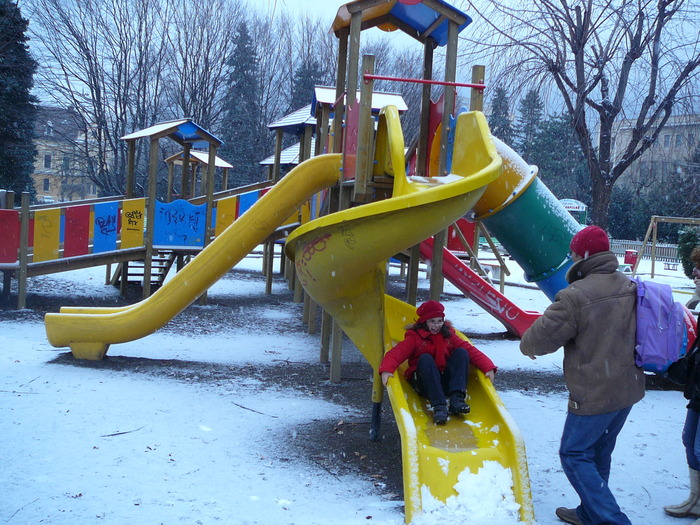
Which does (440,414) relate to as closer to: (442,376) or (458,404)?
(458,404)

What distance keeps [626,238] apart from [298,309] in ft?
112

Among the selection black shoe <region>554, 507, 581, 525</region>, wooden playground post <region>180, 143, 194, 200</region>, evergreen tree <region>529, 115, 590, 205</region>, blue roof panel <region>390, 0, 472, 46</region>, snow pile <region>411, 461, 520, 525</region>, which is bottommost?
black shoe <region>554, 507, 581, 525</region>

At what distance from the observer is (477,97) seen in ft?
18.8

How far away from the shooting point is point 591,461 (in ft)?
11.5

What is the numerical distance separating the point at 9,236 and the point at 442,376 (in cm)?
817

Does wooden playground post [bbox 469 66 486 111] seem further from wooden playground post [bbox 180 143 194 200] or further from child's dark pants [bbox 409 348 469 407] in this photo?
wooden playground post [bbox 180 143 194 200]

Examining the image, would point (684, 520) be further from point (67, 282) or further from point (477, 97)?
point (67, 282)

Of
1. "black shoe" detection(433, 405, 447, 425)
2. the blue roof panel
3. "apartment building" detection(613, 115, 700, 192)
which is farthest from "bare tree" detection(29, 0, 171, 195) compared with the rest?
"black shoe" detection(433, 405, 447, 425)

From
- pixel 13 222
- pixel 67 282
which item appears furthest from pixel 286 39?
pixel 13 222

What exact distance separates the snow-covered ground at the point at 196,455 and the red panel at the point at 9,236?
298cm

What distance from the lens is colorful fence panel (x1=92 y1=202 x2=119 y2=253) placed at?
11031 mm

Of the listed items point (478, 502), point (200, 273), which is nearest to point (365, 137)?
point (200, 273)

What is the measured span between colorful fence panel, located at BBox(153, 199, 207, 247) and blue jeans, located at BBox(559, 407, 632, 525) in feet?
32.0

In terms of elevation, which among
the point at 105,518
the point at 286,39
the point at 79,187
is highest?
the point at 286,39
